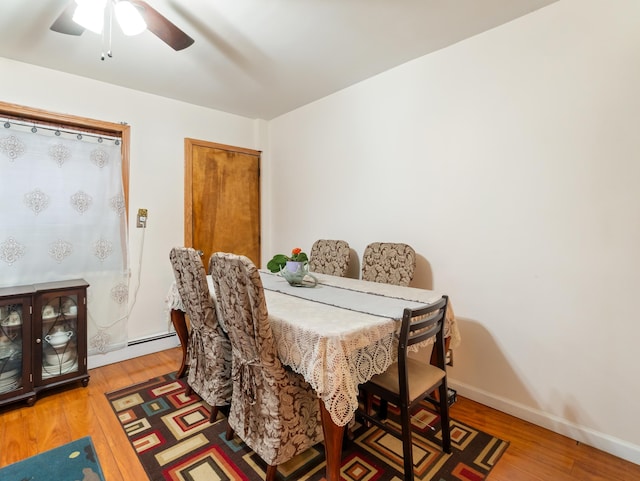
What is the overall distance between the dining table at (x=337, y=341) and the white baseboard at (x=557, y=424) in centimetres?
60

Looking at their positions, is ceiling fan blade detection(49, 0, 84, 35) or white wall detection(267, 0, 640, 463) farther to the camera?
white wall detection(267, 0, 640, 463)

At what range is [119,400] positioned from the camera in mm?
2336

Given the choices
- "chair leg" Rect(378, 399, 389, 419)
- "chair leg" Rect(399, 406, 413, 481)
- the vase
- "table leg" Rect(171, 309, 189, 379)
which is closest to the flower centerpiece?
the vase

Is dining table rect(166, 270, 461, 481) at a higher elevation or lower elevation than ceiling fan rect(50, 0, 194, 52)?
lower

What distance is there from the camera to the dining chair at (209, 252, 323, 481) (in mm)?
1475

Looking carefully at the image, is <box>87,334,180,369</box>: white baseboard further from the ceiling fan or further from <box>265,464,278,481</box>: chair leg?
the ceiling fan

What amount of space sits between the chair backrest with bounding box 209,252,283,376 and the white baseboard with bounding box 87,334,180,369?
1989 millimetres

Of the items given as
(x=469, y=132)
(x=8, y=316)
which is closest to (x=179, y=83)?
(x=8, y=316)

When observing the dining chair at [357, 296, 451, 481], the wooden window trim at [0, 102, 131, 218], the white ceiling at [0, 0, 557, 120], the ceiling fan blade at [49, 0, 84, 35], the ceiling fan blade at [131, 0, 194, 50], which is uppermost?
the white ceiling at [0, 0, 557, 120]

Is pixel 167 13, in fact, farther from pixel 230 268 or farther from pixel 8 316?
pixel 8 316

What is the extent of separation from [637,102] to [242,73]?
2.61 meters

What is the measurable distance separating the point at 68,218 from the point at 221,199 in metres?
1.42

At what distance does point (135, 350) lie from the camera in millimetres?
3127

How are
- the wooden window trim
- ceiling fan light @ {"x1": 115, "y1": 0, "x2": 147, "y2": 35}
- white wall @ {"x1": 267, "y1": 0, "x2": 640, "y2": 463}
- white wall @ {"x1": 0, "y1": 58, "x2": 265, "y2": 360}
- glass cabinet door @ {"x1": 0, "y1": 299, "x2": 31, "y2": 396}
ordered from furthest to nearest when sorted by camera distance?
white wall @ {"x1": 0, "y1": 58, "x2": 265, "y2": 360}, the wooden window trim, glass cabinet door @ {"x1": 0, "y1": 299, "x2": 31, "y2": 396}, white wall @ {"x1": 267, "y1": 0, "x2": 640, "y2": 463}, ceiling fan light @ {"x1": 115, "y1": 0, "x2": 147, "y2": 35}
